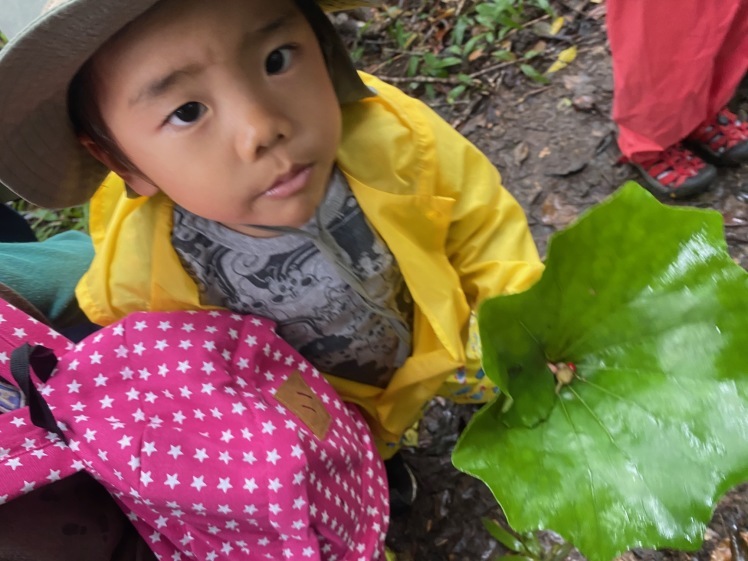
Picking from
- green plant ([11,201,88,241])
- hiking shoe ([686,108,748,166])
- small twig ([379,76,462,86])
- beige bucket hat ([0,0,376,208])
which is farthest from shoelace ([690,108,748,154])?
green plant ([11,201,88,241])

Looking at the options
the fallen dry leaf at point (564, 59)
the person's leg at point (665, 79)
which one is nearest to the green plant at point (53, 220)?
the fallen dry leaf at point (564, 59)

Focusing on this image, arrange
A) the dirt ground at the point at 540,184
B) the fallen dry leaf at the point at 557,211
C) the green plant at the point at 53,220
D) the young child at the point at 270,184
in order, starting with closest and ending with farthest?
the young child at the point at 270,184
the dirt ground at the point at 540,184
the fallen dry leaf at the point at 557,211
the green plant at the point at 53,220

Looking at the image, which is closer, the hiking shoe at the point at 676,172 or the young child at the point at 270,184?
the young child at the point at 270,184

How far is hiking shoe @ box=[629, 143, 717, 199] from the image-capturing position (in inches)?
60.4

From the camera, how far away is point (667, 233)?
1.96 ft

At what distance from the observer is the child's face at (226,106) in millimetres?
683

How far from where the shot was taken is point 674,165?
5.13ft

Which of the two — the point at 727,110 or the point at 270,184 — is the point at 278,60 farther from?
the point at 727,110

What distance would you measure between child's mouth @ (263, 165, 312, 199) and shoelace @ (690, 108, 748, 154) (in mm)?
1213

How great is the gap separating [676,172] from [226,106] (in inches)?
49.1

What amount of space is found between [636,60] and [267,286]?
3.06 ft

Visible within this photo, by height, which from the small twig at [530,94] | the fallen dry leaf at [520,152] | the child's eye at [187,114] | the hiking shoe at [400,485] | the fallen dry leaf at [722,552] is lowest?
the hiking shoe at [400,485]

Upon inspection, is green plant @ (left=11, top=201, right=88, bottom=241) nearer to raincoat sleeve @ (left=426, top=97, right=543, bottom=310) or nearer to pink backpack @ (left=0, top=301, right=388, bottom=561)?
pink backpack @ (left=0, top=301, right=388, bottom=561)

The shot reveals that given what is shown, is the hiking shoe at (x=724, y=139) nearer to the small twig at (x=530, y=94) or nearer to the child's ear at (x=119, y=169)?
the small twig at (x=530, y=94)
